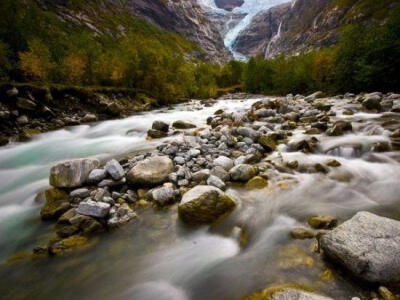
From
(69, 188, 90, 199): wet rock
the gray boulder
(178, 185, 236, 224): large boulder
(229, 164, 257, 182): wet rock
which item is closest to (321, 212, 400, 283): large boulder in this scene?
the gray boulder

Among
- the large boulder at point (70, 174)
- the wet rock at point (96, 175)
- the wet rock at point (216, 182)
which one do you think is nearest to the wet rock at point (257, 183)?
the wet rock at point (216, 182)

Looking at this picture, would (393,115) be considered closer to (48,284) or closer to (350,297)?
(350,297)

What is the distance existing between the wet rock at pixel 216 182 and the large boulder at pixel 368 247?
2610 millimetres

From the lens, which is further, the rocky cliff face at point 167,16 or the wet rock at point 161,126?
the rocky cliff face at point 167,16

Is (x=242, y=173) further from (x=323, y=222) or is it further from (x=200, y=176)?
(x=323, y=222)

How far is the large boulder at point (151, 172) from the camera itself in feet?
18.4

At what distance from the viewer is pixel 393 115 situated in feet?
36.3

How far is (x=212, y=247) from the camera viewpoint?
3807 millimetres

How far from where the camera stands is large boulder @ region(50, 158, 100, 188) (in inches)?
217

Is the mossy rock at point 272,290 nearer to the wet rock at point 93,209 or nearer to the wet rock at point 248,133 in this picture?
the wet rock at point 93,209

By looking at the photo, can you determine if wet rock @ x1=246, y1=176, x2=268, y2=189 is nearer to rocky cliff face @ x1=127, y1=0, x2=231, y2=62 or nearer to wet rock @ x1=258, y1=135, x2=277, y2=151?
wet rock @ x1=258, y1=135, x2=277, y2=151

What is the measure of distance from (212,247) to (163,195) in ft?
5.80

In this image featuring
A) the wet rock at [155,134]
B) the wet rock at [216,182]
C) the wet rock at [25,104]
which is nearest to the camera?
the wet rock at [216,182]

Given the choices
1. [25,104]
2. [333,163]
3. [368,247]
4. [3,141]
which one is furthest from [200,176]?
[25,104]
